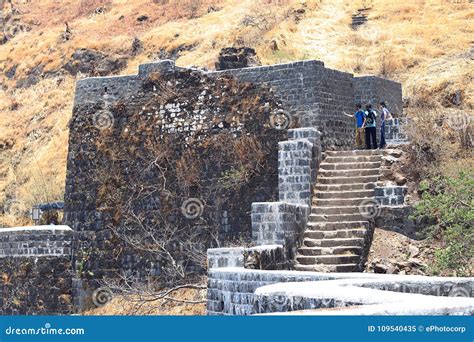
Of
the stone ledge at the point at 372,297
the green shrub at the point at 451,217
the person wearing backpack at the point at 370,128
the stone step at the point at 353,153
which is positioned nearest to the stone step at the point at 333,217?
the green shrub at the point at 451,217

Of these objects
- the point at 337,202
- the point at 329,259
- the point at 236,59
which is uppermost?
the point at 236,59

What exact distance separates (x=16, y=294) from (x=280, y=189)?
771 cm

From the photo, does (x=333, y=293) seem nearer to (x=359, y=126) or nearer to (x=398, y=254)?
(x=398, y=254)

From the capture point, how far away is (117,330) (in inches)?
411

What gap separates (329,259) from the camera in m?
21.0

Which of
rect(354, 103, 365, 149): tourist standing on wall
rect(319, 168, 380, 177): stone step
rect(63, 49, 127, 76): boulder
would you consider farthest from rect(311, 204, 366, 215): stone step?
rect(63, 49, 127, 76): boulder

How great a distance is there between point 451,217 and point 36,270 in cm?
1034

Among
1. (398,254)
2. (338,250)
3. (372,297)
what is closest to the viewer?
(372,297)

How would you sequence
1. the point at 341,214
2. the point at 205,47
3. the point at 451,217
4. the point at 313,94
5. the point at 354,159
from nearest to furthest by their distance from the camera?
the point at 451,217
the point at 341,214
the point at 354,159
the point at 313,94
the point at 205,47

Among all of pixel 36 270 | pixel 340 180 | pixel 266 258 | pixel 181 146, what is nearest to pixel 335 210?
pixel 340 180

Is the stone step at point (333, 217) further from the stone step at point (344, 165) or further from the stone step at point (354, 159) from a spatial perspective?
the stone step at point (354, 159)

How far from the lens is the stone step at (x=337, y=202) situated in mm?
22250

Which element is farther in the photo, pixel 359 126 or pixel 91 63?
pixel 91 63

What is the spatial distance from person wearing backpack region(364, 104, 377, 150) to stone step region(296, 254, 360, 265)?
155 inches
